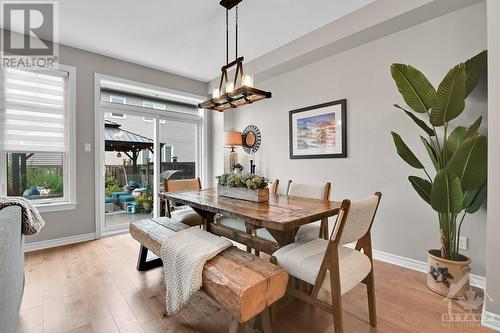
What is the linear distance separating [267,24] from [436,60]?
5.93 feet

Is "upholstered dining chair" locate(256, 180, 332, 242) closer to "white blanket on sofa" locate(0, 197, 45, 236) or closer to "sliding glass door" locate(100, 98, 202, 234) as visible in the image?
"white blanket on sofa" locate(0, 197, 45, 236)

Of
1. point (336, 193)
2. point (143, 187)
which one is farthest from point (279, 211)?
point (143, 187)

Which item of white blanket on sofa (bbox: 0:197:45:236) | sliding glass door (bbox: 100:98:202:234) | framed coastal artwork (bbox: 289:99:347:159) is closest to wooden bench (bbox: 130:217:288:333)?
white blanket on sofa (bbox: 0:197:45:236)

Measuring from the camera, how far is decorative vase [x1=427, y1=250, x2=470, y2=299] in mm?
1967

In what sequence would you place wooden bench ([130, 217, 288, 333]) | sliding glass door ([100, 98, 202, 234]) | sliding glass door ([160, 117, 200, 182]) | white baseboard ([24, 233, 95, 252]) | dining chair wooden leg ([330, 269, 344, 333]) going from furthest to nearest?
sliding glass door ([160, 117, 200, 182]) → sliding glass door ([100, 98, 202, 234]) → white baseboard ([24, 233, 95, 252]) → dining chair wooden leg ([330, 269, 344, 333]) → wooden bench ([130, 217, 288, 333])

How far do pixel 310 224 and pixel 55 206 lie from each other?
329cm

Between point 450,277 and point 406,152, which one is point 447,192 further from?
point 450,277

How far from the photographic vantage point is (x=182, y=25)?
2816mm

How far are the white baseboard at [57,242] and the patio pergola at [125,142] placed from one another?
119 centimetres

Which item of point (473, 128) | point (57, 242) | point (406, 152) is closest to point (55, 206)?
point (57, 242)

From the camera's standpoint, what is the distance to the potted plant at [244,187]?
2.11 meters

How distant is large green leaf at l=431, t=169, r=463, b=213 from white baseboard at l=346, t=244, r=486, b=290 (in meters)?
0.87

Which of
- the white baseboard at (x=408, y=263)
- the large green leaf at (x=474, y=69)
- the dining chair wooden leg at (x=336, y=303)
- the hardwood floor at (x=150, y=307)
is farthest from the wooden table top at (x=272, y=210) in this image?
the large green leaf at (x=474, y=69)

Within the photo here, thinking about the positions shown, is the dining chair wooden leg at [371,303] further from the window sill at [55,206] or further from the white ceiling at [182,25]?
the window sill at [55,206]
